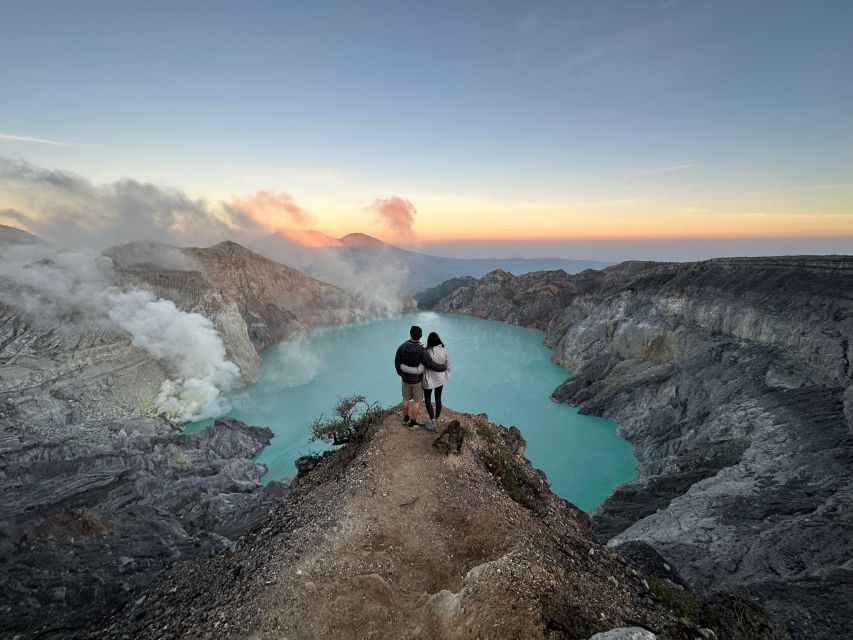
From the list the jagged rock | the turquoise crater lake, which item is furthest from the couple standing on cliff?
the jagged rock

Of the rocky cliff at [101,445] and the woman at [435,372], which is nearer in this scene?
the woman at [435,372]

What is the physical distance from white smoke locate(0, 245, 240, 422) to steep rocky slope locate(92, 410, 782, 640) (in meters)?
31.1

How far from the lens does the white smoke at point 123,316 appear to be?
104ft

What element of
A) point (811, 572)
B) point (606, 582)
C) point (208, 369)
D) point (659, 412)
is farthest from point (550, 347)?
point (606, 582)

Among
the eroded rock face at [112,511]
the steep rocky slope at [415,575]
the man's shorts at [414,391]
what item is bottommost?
the eroded rock face at [112,511]

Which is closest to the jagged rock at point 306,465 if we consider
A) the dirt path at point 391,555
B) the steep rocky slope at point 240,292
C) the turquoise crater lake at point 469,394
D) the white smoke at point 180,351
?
the dirt path at point 391,555

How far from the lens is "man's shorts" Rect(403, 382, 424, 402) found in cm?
861

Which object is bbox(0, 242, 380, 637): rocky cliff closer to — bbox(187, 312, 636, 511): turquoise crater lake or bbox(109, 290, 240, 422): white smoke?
bbox(109, 290, 240, 422): white smoke

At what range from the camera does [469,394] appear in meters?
42.5

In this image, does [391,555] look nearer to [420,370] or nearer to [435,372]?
[420,370]

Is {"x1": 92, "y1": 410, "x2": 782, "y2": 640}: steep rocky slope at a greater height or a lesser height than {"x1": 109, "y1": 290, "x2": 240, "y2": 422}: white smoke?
greater

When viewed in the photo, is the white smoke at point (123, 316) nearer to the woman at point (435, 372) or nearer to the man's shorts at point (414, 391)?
the man's shorts at point (414, 391)

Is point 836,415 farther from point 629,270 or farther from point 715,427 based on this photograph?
point 629,270

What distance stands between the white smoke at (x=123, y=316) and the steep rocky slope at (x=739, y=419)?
33855 millimetres
